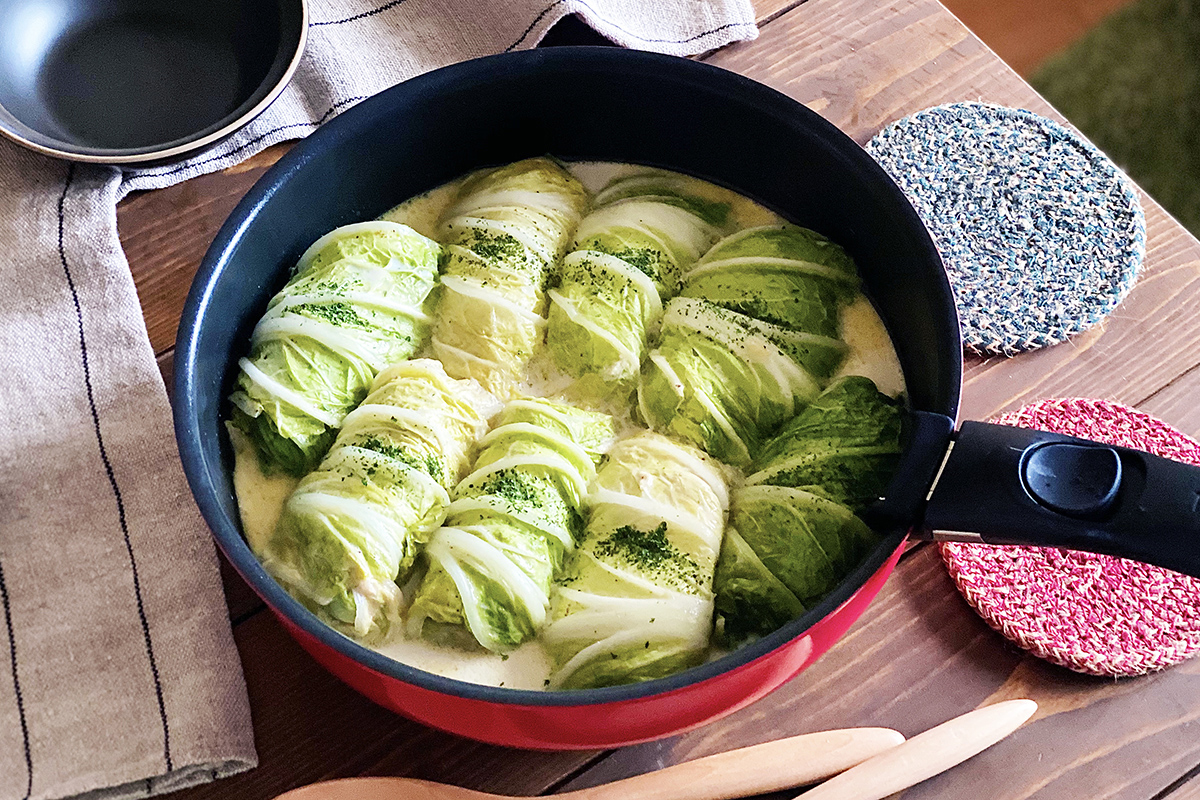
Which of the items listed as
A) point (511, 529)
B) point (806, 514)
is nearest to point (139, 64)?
point (511, 529)

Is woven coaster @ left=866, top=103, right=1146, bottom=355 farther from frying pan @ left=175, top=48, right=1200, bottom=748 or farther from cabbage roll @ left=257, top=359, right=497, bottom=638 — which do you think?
cabbage roll @ left=257, top=359, right=497, bottom=638

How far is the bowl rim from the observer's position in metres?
1.12

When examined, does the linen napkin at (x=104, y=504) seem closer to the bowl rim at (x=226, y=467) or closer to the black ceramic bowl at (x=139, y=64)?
the black ceramic bowl at (x=139, y=64)

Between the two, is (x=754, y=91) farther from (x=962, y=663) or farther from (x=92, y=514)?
(x=92, y=514)

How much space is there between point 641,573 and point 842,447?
307 mm

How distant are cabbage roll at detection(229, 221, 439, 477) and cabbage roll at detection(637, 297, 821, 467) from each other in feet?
1.23

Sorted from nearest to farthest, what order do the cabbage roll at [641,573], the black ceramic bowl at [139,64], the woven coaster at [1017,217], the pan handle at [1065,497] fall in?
the pan handle at [1065,497]
the cabbage roll at [641,573]
the woven coaster at [1017,217]
the black ceramic bowl at [139,64]

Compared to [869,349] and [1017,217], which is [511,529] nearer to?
[869,349]

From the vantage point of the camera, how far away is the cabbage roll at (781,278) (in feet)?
5.16

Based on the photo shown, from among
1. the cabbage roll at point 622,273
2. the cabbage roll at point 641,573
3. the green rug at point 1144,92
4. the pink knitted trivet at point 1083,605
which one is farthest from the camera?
the green rug at point 1144,92

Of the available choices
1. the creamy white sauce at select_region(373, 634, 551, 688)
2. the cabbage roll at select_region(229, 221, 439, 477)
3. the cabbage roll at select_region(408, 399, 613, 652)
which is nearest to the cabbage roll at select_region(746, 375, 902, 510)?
the cabbage roll at select_region(408, 399, 613, 652)

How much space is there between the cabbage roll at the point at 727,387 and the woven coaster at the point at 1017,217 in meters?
0.36

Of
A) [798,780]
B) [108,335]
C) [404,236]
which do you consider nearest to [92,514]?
[108,335]

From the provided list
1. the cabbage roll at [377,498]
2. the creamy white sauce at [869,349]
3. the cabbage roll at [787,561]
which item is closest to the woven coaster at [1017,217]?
the creamy white sauce at [869,349]
